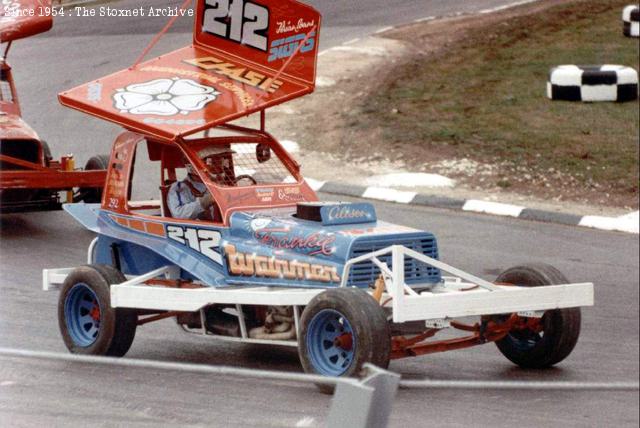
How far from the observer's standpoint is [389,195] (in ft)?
34.8

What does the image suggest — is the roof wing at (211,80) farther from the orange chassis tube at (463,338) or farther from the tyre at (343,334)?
the orange chassis tube at (463,338)

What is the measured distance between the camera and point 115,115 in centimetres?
529

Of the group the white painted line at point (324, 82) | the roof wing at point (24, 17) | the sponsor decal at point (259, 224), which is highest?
the white painted line at point (324, 82)

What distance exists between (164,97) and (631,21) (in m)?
11.7

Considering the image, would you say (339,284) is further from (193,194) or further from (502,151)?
(502,151)

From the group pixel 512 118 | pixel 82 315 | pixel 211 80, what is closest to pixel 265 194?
pixel 211 80

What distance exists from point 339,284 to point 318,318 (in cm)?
31

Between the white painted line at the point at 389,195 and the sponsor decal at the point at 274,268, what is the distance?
4.67m

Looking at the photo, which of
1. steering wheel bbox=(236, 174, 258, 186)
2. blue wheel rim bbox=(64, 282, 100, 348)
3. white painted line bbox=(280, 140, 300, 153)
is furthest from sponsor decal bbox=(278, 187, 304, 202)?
white painted line bbox=(280, 140, 300, 153)

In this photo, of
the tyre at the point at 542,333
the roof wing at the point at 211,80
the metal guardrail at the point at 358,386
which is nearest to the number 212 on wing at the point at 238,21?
the roof wing at the point at 211,80

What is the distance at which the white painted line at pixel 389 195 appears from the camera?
34.5ft

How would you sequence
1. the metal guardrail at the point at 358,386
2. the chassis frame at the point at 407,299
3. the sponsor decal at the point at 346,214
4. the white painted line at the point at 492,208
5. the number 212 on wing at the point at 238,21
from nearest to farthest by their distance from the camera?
the metal guardrail at the point at 358,386, the number 212 on wing at the point at 238,21, the chassis frame at the point at 407,299, the sponsor decal at the point at 346,214, the white painted line at the point at 492,208

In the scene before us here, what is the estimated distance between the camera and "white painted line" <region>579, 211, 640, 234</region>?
10312 mm

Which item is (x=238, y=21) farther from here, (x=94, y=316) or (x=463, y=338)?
(x=463, y=338)
